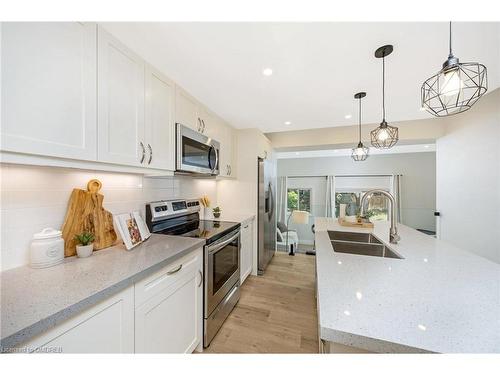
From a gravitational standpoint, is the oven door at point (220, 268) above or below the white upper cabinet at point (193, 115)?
below

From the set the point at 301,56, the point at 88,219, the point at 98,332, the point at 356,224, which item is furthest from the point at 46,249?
the point at 356,224

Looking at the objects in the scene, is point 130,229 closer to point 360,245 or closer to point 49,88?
point 49,88

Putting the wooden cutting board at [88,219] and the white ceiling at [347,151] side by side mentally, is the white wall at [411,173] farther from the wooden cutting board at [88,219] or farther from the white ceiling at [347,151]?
the wooden cutting board at [88,219]

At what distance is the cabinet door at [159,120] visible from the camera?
4.50 feet

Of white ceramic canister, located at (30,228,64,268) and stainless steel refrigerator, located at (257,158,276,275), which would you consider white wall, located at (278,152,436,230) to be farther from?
white ceramic canister, located at (30,228,64,268)

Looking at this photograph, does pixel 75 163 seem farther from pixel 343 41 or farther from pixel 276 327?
pixel 276 327

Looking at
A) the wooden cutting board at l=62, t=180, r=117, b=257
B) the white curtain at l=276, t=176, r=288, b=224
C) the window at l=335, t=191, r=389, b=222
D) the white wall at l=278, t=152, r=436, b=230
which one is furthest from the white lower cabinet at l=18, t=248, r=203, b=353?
the white wall at l=278, t=152, r=436, b=230

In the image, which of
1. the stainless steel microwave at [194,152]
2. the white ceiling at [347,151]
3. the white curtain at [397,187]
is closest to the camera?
the stainless steel microwave at [194,152]

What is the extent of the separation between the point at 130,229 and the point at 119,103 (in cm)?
82

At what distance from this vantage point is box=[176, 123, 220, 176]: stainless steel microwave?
5.37ft

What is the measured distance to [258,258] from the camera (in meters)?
2.86

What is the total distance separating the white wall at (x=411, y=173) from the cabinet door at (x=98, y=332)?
516cm

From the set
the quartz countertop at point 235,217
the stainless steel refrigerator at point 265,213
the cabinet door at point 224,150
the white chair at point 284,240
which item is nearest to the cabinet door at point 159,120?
the cabinet door at point 224,150
